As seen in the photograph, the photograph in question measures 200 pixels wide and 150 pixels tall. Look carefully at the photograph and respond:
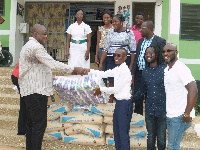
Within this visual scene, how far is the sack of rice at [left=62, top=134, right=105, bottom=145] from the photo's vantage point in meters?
4.44

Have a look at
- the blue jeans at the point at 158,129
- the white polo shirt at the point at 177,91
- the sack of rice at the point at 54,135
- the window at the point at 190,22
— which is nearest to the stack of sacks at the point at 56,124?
the sack of rice at the point at 54,135

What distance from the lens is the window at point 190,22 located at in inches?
338

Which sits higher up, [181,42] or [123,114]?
[181,42]

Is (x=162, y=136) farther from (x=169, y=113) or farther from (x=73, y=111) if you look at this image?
(x=73, y=111)

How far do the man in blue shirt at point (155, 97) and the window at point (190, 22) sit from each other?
556 cm

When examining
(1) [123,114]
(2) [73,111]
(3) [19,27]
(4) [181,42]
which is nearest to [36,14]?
(3) [19,27]

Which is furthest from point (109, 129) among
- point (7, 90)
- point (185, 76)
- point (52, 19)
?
point (52, 19)

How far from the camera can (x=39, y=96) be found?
3.71 metres

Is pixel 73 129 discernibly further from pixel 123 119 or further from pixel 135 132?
pixel 123 119

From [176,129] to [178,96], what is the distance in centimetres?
38

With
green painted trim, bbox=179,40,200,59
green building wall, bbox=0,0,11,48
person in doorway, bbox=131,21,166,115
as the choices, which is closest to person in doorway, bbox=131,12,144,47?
person in doorway, bbox=131,21,166,115

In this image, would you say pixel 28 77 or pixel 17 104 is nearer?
pixel 28 77

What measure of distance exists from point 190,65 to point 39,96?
20.2ft

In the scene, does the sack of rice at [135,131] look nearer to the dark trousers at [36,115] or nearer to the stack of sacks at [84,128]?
the stack of sacks at [84,128]
